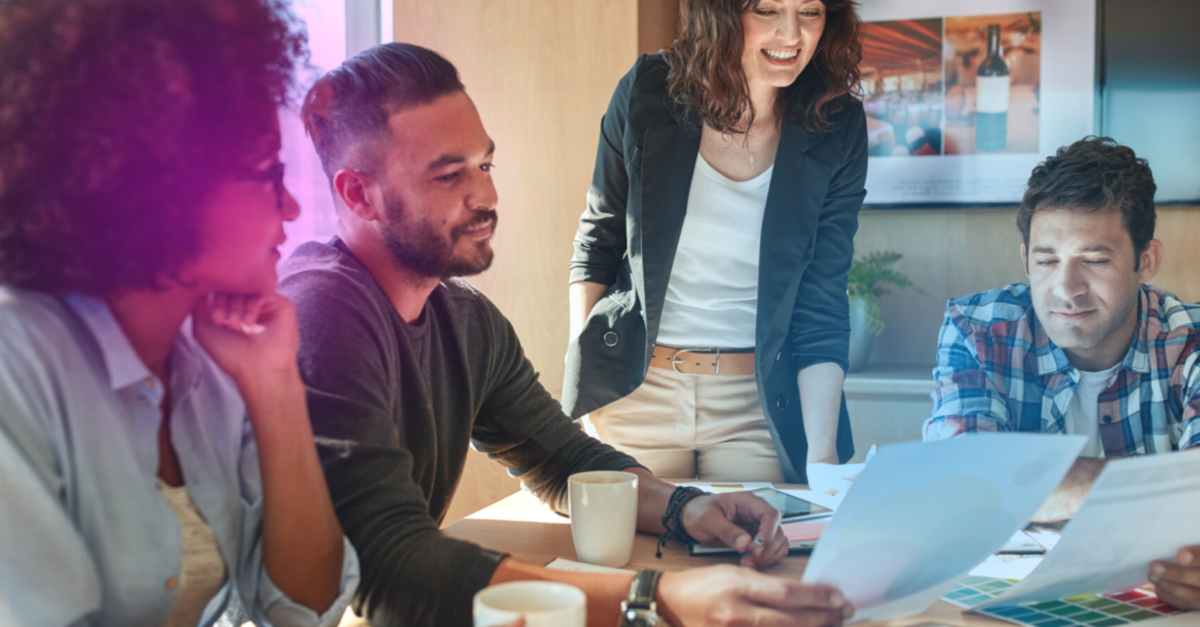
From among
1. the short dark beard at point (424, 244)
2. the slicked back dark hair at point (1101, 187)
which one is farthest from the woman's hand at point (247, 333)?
the slicked back dark hair at point (1101, 187)

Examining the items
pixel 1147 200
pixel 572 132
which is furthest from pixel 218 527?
pixel 572 132

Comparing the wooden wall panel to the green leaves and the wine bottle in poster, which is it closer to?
the green leaves

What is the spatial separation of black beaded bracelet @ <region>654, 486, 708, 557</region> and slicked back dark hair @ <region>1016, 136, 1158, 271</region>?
0.90 meters

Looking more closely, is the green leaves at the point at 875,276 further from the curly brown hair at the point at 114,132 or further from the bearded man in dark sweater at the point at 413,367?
the curly brown hair at the point at 114,132

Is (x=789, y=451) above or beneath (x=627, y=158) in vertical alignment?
Answer: beneath

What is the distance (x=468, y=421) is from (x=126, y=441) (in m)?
0.49

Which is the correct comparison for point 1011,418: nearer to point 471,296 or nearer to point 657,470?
point 657,470

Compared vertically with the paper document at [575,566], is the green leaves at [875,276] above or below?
above

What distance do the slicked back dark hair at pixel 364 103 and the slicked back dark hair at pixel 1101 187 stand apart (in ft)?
3.73

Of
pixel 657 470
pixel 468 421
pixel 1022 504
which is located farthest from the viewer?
pixel 657 470

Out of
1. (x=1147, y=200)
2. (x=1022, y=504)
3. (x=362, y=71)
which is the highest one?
(x=362, y=71)

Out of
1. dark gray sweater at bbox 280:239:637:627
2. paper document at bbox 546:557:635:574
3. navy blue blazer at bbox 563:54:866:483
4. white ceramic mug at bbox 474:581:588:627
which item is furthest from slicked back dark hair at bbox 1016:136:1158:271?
white ceramic mug at bbox 474:581:588:627

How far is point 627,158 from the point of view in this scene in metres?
1.54

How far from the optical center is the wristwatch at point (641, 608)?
652 mm
